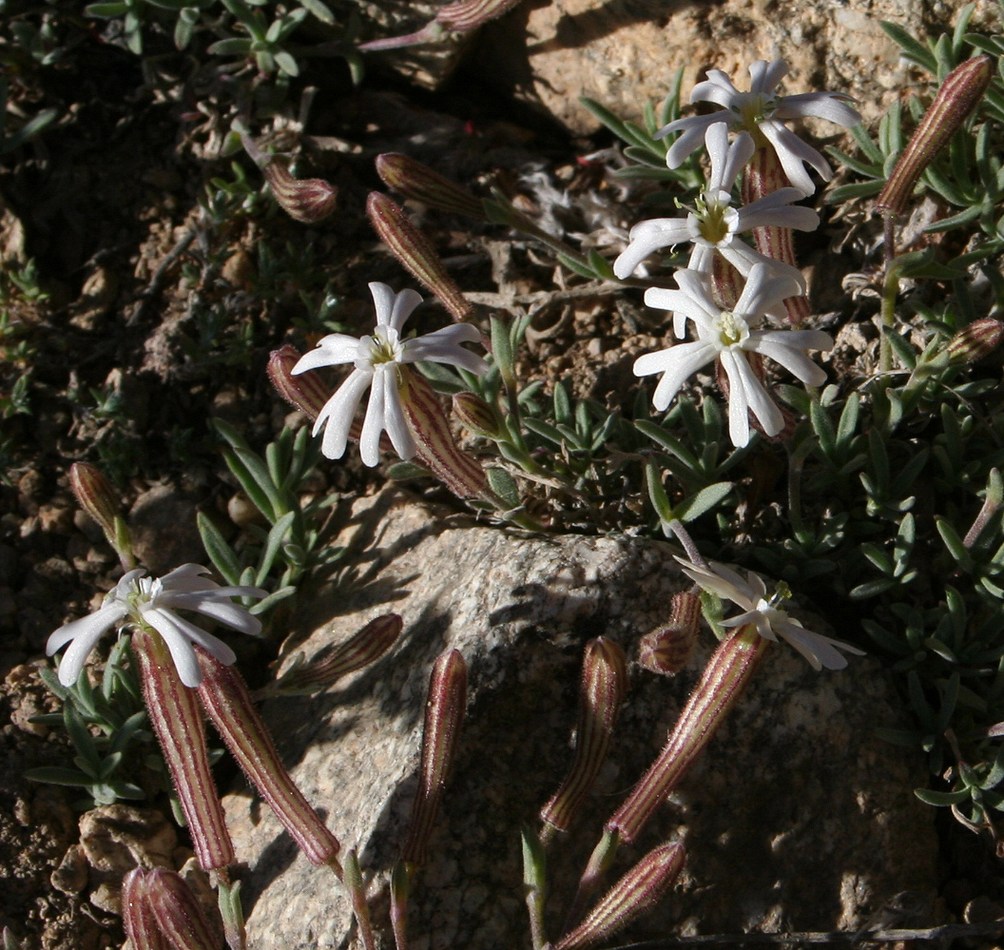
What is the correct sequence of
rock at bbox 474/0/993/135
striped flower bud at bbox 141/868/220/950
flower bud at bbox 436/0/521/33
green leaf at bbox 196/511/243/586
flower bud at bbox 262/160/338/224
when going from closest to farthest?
striped flower bud at bbox 141/868/220/950, green leaf at bbox 196/511/243/586, flower bud at bbox 262/160/338/224, rock at bbox 474/0/993/135, flower bud at bbox 436/0/521/33

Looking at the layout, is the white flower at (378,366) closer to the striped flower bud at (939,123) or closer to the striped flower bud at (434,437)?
the striped flower bud at (434,437)

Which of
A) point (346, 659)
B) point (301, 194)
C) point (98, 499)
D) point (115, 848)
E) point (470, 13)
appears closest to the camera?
point (346, 659)

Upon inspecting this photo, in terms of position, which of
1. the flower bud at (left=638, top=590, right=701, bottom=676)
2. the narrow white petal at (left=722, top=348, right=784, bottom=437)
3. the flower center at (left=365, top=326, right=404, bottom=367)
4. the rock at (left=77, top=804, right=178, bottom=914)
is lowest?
the rock at (left=77, top=804, right=178, bottom=914)

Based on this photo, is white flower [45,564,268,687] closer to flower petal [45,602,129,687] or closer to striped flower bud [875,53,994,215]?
flower petal [45,602,129,687]

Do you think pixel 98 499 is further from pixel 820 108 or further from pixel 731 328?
pixel 820 108

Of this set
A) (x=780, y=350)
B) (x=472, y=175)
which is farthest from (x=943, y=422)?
(x=472, y=175)

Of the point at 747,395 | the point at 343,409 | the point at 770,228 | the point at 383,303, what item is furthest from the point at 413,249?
the point at 747,395

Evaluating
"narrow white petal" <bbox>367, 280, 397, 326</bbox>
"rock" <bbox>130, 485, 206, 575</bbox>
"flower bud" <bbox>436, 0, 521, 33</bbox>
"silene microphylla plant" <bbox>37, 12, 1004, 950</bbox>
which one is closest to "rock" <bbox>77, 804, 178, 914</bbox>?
"silene microphylla plant" <bbox>37, 12, 1004, 950</bbox>
